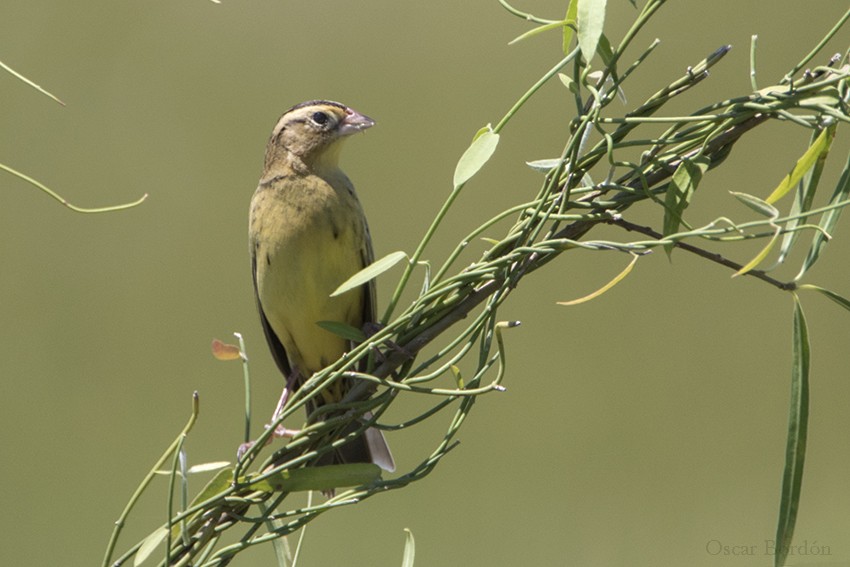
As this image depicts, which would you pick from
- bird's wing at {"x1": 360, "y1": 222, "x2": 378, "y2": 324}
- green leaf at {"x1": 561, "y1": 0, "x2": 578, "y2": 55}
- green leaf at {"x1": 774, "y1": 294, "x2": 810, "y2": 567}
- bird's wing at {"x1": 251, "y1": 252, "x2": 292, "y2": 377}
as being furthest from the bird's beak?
green leaf at {"x1": 774, "y1": 294, "x2": 810, "y2": 567}

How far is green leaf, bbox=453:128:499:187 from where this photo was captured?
146 centimetres

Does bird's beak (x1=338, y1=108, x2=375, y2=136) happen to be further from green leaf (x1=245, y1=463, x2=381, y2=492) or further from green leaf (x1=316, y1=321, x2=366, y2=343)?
green leaf (x1=245, y1=463, x2=381, y2=492)

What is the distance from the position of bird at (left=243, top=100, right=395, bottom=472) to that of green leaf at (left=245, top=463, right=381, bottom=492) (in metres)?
0.99

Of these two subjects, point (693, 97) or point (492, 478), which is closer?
point (693, 97)

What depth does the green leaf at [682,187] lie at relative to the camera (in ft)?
4.77

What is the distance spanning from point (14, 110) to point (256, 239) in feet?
21.8

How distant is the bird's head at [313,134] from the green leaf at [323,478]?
4.70 feet

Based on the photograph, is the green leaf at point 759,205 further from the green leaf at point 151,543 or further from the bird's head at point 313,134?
the bird's head at point 313,134

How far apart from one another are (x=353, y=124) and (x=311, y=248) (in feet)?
1.42

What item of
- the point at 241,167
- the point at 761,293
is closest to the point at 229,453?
the point at 241,167

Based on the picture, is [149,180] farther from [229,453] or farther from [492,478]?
[492,478]

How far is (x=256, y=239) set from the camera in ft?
9.25

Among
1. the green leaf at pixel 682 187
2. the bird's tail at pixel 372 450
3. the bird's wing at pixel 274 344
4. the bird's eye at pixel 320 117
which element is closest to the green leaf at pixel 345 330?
the green leaf at pixel 682 187

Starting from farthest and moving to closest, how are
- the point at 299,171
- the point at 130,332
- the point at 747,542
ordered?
the point at 130,332 < the point at 747,542 < the point at 299,171
